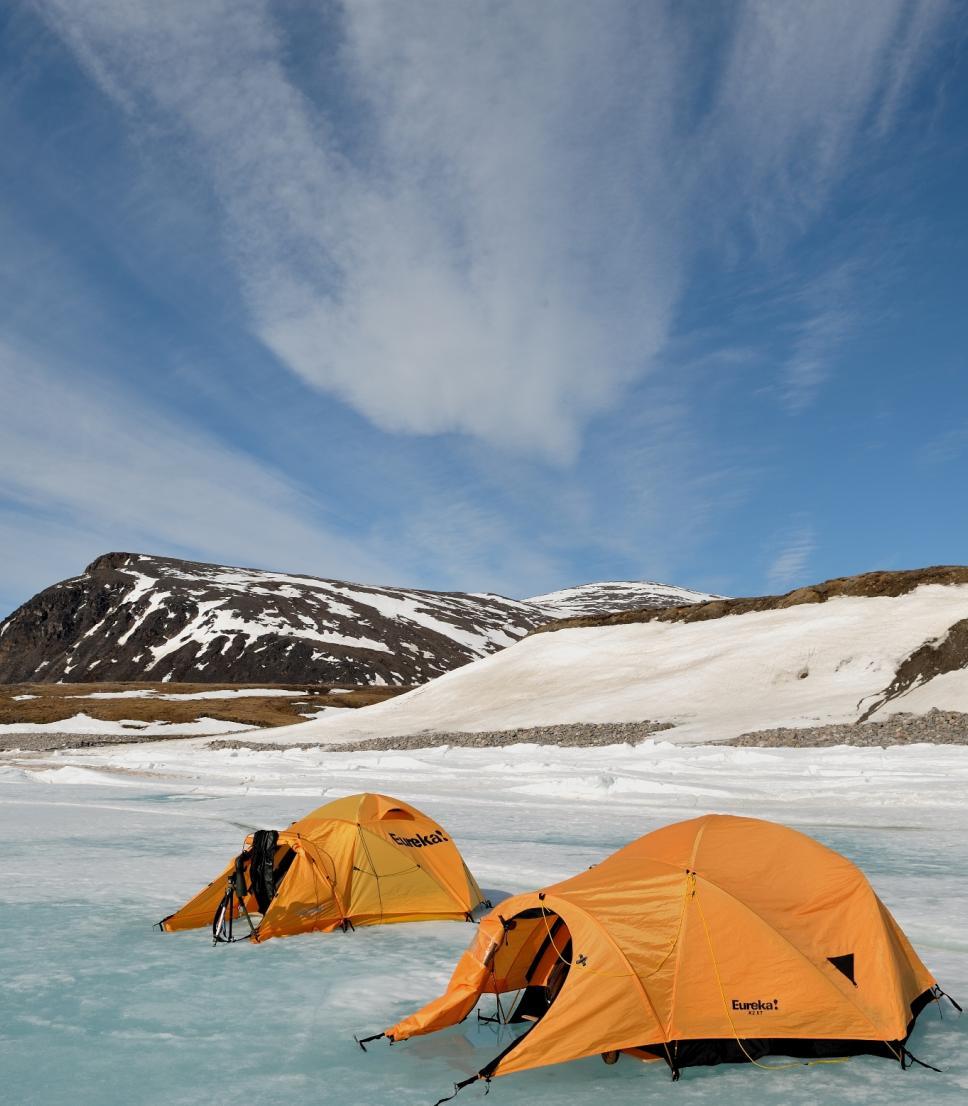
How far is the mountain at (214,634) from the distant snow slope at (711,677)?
273 feet

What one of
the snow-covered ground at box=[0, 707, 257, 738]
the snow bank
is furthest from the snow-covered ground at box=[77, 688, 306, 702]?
the snow bank

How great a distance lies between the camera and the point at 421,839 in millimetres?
13102

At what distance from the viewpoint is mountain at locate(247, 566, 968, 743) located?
152 feet

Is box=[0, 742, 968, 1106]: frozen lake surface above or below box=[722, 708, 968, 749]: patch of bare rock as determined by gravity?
below

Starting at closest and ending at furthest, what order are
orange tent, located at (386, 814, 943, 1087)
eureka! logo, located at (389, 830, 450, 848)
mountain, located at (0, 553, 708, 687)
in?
orange tent, located at (386, 814, 943, 1087)
eureka! logo, located at (389, 830, 450, 848)
mountain, located at (0, 553, 708, 687)

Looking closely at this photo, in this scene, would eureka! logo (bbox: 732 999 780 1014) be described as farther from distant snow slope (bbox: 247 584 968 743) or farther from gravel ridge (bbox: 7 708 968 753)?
distant snow slope (bbox: 247 584 968 743)

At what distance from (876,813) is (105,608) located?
180812mm

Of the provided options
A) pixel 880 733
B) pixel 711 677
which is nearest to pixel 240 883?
pixel 880 733

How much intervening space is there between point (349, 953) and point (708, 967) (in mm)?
5430

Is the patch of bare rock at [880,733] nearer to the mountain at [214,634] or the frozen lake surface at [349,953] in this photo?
the frozen lake surface at [349,953]

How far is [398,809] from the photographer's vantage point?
1320 cm

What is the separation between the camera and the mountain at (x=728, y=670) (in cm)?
4625

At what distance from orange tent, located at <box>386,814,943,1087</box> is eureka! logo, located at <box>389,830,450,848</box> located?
4.73 metres

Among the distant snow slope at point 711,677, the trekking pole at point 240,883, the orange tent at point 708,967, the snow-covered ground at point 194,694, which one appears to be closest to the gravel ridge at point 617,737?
the distant snow slope at point 711,677
